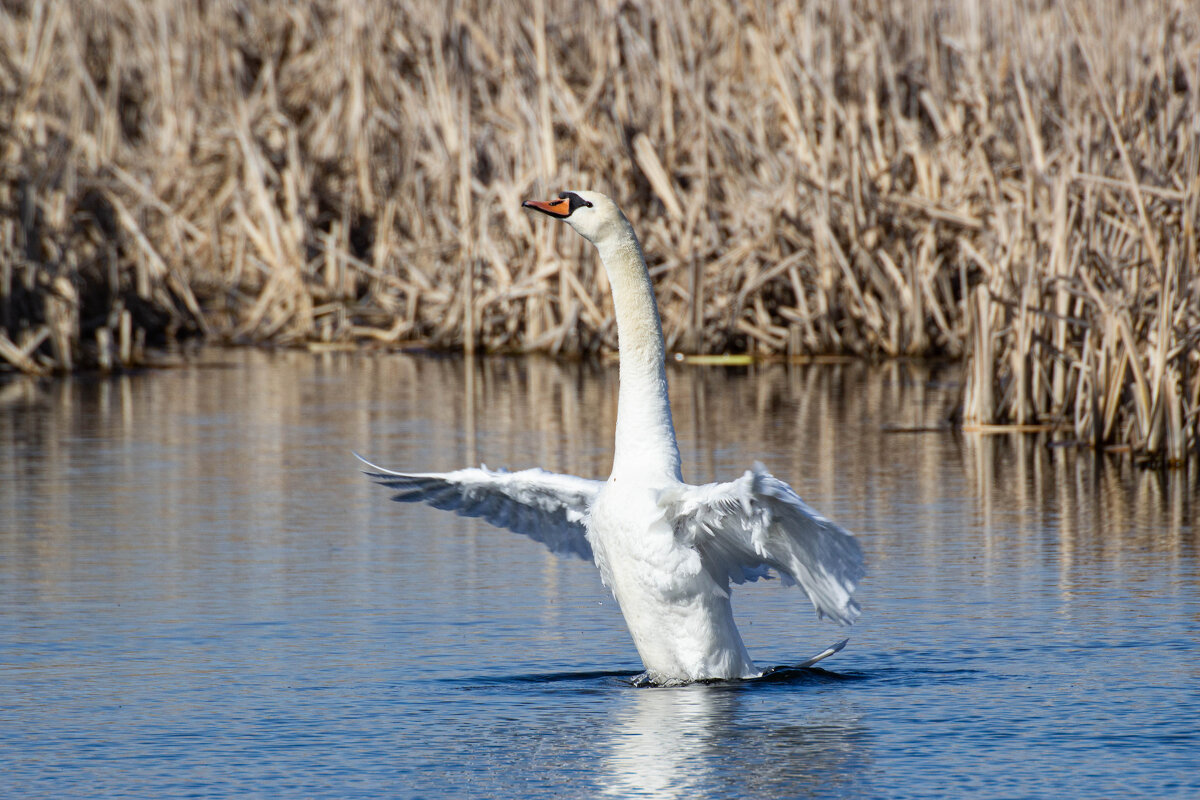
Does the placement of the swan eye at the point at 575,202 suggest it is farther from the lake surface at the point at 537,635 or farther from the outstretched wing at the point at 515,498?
the lake surface at the point at 537,635

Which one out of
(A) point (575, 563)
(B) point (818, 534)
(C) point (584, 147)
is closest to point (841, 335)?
(C) point (584, 147)

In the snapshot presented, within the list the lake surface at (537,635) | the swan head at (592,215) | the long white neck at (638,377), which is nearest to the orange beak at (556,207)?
the swan head at (592,215)

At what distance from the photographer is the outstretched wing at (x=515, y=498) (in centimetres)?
677

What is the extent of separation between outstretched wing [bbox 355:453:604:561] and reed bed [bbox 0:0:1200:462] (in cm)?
579

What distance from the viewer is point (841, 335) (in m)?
17.8

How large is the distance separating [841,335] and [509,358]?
121 inches

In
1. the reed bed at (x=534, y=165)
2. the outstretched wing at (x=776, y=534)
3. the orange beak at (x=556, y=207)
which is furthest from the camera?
the reed bed at (x=534, y=165)

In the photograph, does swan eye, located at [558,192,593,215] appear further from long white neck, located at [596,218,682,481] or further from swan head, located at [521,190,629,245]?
long white neck, located at [596,218,682,481]

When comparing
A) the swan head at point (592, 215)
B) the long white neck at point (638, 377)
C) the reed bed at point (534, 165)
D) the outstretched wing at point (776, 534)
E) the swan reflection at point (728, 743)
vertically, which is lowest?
the swan reflection at point (728, 743)

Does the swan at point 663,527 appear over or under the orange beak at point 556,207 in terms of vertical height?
under

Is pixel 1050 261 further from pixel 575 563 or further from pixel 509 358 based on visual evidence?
pixel 509 358

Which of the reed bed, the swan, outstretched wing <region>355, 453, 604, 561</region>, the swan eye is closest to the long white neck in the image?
the swan

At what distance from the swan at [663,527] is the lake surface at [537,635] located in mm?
207

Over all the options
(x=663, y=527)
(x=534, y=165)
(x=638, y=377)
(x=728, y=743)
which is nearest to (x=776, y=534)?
(x=663, y=527)
